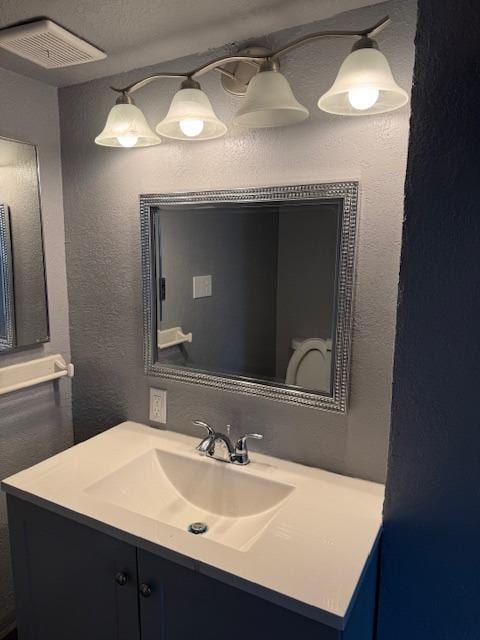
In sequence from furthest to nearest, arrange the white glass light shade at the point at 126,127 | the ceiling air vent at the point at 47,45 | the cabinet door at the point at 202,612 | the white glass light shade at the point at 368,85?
the white glass light shade at the point at 126,127
the ceiling air vent at the point at 47,45
the white glass light shade at the point at 368,85
the cabinet door at the point at 202,612

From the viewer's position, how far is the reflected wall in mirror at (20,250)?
60.2 inches

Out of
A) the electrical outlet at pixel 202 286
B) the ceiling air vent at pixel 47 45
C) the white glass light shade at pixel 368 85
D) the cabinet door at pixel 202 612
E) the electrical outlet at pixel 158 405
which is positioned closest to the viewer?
the cabinet door at pixel 202 612

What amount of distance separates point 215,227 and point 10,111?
81 cm

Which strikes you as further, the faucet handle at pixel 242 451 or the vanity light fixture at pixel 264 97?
the faucet handle at pixel 242 451

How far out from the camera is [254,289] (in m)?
1.37

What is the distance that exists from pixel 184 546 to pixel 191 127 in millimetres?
1054

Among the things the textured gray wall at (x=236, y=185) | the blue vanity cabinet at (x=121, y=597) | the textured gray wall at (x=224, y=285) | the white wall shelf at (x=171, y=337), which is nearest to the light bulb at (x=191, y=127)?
the textured gray wall at (x=236, y=185)

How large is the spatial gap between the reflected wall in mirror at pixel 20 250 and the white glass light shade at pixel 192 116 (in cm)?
59

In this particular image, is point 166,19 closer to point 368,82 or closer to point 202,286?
point 368,82

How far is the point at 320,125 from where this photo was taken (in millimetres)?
1196

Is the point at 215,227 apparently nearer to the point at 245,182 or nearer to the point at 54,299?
the point at 245,182

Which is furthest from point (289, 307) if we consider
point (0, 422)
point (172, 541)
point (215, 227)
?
point (0, 422)

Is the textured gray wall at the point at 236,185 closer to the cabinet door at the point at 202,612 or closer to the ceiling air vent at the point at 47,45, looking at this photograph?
the ceiling air vent at the point at 47,45

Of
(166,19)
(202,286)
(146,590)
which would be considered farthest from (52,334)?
(166,19)
